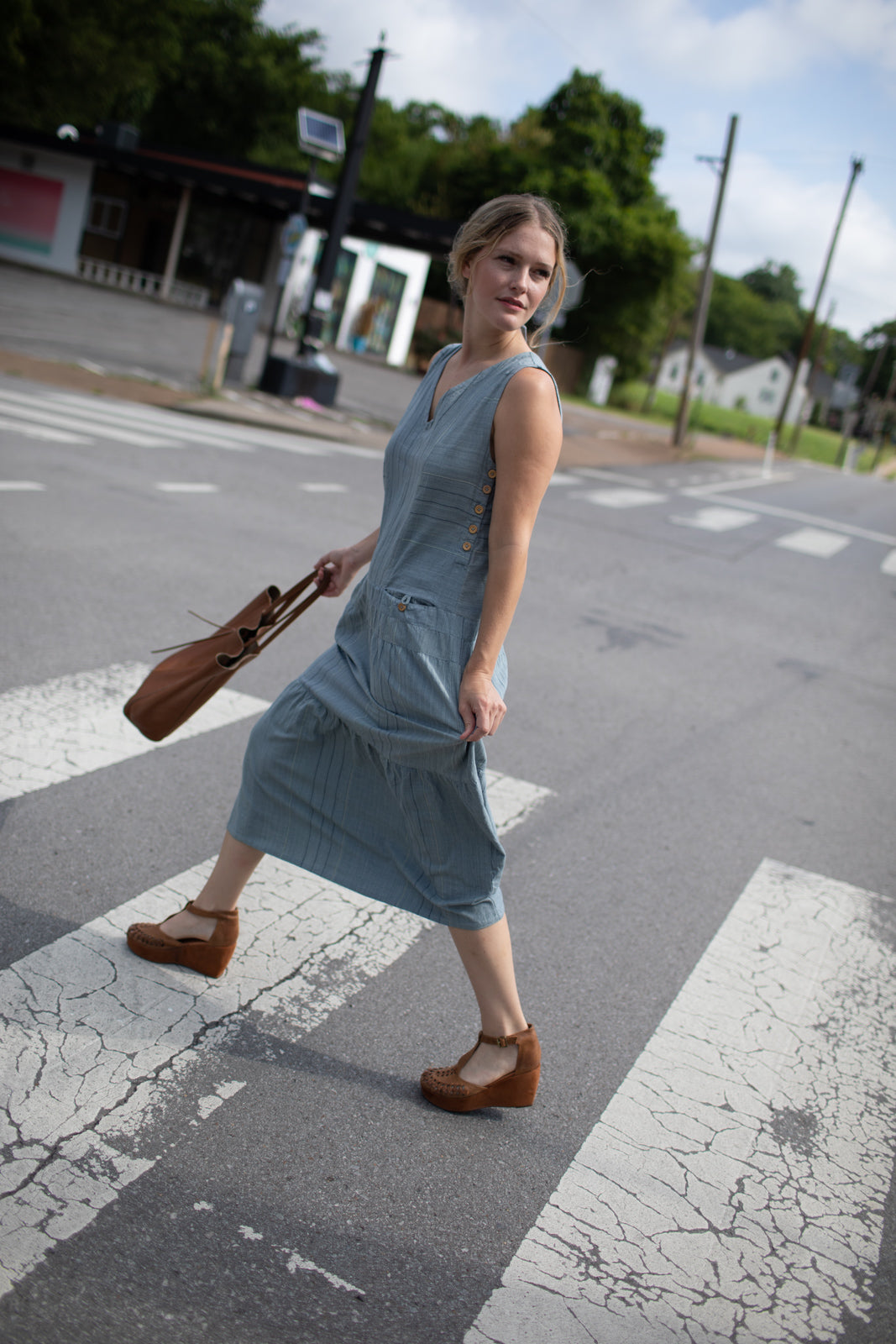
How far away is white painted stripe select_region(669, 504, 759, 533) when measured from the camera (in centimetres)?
1548

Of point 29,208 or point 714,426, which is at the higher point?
point 714,426

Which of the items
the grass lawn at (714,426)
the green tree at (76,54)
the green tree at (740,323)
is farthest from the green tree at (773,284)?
the green tree at (76,54)

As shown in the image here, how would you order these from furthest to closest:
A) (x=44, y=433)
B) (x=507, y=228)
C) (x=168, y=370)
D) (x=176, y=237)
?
(x=176, y=237), (x=168, y=370), (x=44, y=433), (x=507, y=228)

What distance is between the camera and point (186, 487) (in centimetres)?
913

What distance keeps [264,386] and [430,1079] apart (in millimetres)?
16873

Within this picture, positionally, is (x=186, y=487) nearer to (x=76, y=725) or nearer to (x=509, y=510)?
(x=76, y=725)

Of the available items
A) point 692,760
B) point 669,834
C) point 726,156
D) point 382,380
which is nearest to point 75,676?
point 669,834

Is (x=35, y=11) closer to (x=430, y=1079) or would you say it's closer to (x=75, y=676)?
(x=75, y=676)

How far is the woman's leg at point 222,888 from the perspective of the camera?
2.69 m

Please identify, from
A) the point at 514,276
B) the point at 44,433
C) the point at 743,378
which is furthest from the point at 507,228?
the point at 743,378

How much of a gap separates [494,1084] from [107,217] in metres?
40.2

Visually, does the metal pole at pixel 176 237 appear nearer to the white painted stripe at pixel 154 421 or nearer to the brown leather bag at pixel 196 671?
the white painted stripe at pixel 154 421

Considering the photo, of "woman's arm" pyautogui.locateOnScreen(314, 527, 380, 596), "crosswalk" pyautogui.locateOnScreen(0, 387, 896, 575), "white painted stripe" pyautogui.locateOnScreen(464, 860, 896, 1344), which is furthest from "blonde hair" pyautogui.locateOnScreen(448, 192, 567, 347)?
"crosswalk" pyautogui.locateOnScreen(0, 387, 896, 575)

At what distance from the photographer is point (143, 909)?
3033 millimetres
